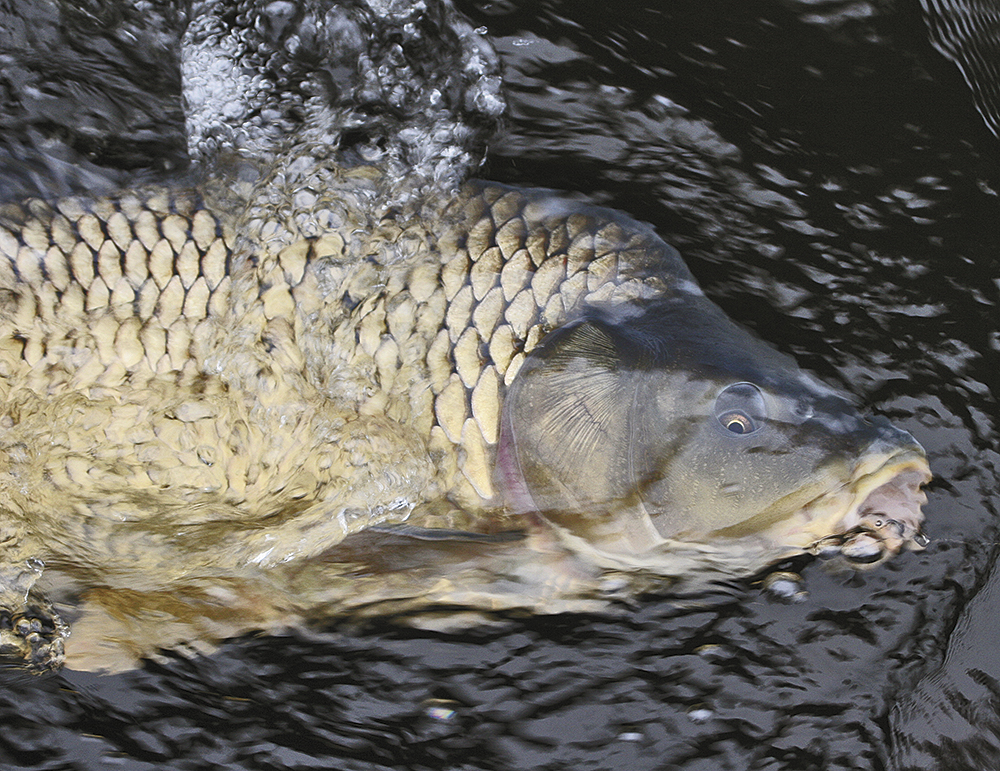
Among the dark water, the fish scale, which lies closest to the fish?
the fish scale

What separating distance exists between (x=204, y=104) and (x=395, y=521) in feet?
3.88

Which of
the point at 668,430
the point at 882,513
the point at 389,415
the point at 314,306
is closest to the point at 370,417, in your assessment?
the point at 389,415

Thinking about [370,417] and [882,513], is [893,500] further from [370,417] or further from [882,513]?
[370,417]

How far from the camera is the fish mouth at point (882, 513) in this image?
178 cm

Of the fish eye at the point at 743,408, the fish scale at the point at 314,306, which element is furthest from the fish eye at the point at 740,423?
the fish scale at the point at 314,306

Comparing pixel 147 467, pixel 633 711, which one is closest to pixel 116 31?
pixel 147 467

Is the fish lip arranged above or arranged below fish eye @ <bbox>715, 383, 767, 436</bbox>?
below

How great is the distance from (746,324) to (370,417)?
997 mm

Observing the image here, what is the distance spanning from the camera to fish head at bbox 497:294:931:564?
1790 millimetres

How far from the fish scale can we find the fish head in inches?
3.6

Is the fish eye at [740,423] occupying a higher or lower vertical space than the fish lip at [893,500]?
higher

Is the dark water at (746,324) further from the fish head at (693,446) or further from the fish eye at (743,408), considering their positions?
the fish eye at (743,408)

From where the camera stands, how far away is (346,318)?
189 centimetres

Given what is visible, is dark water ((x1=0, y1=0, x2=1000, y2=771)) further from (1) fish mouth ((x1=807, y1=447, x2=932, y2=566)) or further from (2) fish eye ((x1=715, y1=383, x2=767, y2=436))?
(2) fish eye ((x1=715, y1=383, x2=767, y2=436))
